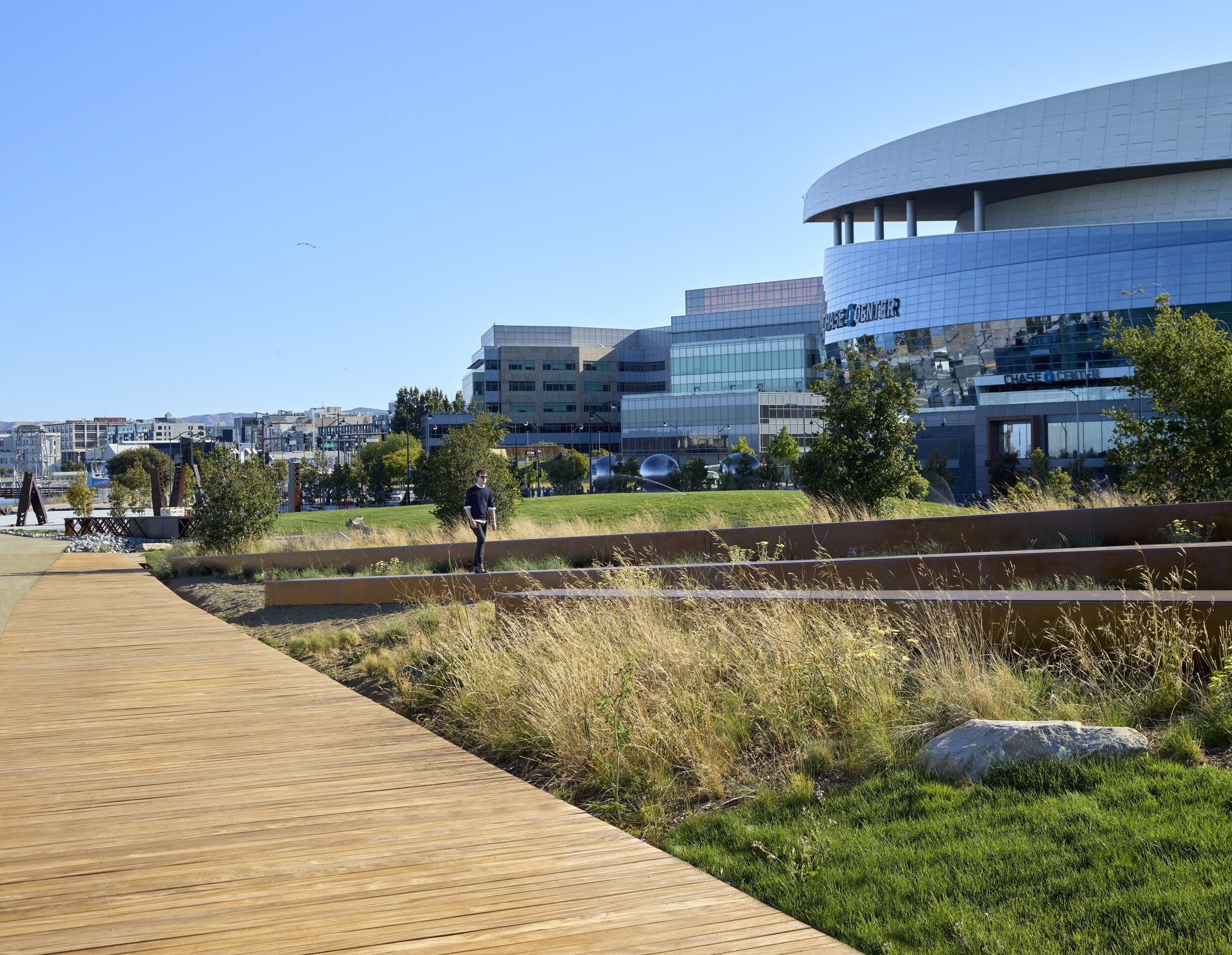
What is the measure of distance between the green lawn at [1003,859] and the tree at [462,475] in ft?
61.9

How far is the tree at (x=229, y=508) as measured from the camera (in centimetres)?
2650

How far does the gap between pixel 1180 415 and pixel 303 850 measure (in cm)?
1597

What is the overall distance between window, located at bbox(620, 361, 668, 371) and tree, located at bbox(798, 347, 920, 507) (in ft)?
393

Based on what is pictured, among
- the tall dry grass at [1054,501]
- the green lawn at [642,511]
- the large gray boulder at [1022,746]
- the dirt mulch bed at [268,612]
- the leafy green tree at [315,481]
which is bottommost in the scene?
the leafy green tree at [315,481]

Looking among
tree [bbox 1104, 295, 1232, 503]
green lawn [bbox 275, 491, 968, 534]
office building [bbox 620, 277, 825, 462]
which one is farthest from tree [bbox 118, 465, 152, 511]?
tree [bbox 1104, 295, 1232, 503]

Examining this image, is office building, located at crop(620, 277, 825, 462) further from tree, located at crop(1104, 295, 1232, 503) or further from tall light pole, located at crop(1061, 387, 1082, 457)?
tree, located at crop(1104, 295, 1232, 503)

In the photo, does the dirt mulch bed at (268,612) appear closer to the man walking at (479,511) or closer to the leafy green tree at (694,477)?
the man walking at (479,511)

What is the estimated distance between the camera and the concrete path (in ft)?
65.4

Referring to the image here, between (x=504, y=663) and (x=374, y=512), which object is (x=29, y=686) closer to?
(x=504, y=663)

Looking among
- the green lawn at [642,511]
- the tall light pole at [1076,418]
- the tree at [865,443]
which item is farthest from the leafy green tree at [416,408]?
the tree at [865,443]

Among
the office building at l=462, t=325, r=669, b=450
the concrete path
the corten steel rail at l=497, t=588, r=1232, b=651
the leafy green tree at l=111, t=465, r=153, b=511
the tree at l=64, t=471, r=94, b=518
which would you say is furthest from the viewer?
the office building at l=462, t=325, r=669, b=450

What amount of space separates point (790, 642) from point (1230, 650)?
2.93 metres

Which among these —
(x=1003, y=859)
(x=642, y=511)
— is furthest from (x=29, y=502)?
(x=1003, y=859)

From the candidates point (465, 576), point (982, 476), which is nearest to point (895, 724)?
point (465, 576)
